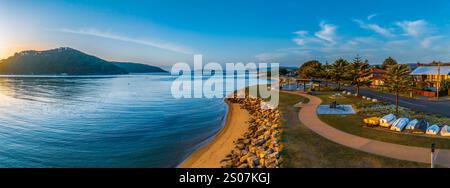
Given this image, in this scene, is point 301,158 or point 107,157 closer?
point 301,158

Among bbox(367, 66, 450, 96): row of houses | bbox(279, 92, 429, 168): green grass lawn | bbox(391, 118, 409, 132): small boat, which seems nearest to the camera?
bbox(279, 92, 429, 168): green grass lawn

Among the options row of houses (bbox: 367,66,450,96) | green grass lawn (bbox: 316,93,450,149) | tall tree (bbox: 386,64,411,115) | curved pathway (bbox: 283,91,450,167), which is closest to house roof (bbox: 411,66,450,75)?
row of houses (bbox: 367,66,450,96)

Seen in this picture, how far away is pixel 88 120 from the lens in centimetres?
2752

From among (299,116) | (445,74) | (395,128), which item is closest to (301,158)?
(395,128)

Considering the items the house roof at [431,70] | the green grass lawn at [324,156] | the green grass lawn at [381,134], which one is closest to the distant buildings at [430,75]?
the house roof at [431,70]

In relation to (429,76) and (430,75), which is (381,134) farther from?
(429,76)

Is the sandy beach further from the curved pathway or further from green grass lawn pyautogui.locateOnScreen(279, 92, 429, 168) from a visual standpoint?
the curved pathway

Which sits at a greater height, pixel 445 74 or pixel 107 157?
pixel 445 74

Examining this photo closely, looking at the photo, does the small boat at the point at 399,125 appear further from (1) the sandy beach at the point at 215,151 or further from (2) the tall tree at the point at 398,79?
(1) the sandy beach at the point at 215,151

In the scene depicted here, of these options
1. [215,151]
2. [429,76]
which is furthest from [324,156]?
[429,76]
